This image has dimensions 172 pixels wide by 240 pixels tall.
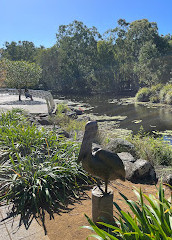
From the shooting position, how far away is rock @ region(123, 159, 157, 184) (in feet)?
15.8

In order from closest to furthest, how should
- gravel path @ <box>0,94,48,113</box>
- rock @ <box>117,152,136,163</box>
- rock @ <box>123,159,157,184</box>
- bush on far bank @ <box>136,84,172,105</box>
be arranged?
rock @ <box>123,159,157,184</box>
rock @ <box>117,152,136,163</box>
gravel path @ <box>0,94,48,113</box>
bush on far bank @ <box>136,84,172,105</box>

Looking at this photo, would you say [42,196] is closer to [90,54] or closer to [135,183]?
[135,183]

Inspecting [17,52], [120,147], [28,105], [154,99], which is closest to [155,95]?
[154,99]

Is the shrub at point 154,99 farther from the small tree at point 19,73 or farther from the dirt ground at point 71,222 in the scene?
the dirt ground at point 71,222

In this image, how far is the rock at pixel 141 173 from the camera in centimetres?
480

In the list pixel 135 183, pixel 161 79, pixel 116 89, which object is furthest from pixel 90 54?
pixel 135 183

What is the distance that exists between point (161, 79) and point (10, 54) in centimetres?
3860

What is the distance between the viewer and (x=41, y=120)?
1012 cm

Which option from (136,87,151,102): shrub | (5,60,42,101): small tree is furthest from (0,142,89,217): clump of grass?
(136,87,151,102): shrub

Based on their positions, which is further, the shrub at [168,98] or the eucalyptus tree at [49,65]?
the eucalyptus tree at [49,65]

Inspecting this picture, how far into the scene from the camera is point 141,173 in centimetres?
483

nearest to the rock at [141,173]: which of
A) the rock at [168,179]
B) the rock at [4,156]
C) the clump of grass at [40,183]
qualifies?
the rock at [168,179]

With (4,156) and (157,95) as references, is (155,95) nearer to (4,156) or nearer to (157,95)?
(157,95)

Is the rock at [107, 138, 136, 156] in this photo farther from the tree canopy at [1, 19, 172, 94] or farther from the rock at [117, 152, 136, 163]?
the tree canopy at [1, 19, 172, 94]
